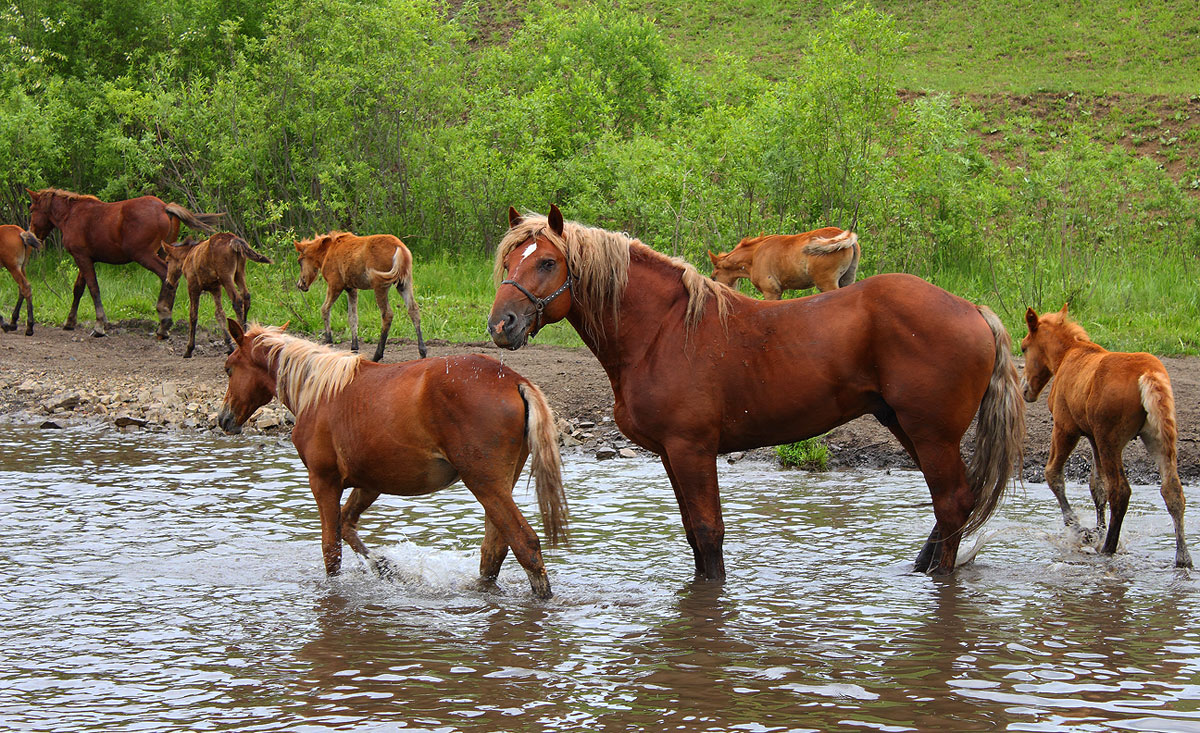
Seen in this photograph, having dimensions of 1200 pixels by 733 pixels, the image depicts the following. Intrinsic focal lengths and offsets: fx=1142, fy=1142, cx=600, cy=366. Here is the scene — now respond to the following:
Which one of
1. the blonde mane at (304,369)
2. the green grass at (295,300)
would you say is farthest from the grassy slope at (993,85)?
the blonde mane at (304,369)

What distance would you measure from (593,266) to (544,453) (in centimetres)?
107

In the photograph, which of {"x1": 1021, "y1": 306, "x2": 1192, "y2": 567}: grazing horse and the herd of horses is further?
{"x1": 1021, "y1": 306, "x2": 1192, "y2": 567}: grazing horse

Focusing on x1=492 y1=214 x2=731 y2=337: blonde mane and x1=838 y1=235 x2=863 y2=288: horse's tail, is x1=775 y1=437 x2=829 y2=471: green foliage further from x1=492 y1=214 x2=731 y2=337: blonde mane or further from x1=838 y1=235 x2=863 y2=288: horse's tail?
x1=492 y1=214 x2=731 y2=337: blonde mane

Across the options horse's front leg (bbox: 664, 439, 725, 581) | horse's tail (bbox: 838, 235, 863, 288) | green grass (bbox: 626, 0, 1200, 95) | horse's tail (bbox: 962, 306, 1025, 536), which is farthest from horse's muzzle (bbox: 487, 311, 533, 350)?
green grass (bbox: 626, 0, 1200, 95)

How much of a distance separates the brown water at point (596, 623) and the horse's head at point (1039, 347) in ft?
3.11

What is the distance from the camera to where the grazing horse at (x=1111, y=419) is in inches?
265

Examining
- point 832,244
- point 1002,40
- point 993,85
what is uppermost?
point 1002,40

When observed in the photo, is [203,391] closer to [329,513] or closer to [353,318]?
[353,318]

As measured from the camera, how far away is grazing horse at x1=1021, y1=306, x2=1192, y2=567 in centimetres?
672

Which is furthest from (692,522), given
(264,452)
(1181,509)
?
(264,452)

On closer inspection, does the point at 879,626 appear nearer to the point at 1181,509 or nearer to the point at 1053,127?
the point at 1181,509

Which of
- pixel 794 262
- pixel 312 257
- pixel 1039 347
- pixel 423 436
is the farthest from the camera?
pixel 312 257

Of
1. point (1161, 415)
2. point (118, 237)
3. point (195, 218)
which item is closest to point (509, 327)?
point (1161, 415)

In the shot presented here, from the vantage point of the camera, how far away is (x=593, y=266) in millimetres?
6332
